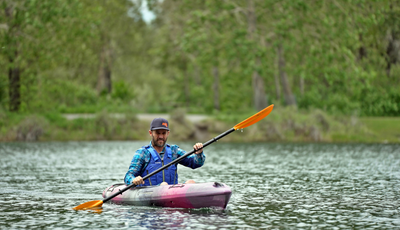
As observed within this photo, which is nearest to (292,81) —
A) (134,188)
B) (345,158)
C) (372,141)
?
(372,141)

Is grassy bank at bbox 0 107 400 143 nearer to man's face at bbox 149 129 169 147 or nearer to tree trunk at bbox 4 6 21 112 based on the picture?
tree trunk at bbox 4 6 21 112

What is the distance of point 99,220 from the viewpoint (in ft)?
33.6

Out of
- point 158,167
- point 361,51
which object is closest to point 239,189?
point 158,167

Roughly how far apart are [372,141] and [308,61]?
654 centimetres

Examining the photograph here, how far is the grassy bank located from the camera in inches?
1288

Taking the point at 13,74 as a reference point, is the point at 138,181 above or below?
below

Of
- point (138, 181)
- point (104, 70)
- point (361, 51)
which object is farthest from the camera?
point (104, 70)

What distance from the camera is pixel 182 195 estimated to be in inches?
425

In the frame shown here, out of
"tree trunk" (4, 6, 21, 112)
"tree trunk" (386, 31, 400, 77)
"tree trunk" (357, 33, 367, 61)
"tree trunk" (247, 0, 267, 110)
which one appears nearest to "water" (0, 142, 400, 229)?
"tree trunk" (4, 6, 21, 112)

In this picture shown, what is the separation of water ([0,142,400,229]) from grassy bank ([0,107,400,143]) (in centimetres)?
622

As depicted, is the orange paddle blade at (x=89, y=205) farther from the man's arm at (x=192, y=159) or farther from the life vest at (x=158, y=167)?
the man's arm at (x=192, y=159)

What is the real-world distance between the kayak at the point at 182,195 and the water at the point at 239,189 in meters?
0.16

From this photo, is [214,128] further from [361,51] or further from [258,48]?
[361,51]

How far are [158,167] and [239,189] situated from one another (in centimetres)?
340
